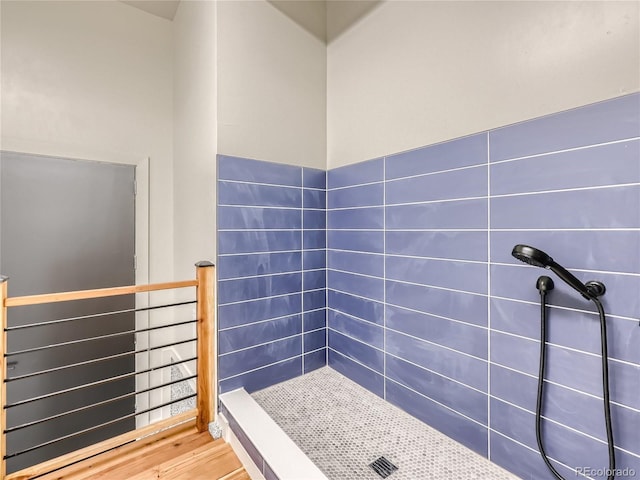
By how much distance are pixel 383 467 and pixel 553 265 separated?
1.00 meters

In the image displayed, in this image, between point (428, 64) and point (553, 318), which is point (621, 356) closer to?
point (553, 318)

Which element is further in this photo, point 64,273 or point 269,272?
point 64,273

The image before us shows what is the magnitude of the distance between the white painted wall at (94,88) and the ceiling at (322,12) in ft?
0.87

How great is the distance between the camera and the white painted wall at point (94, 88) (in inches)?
68.6

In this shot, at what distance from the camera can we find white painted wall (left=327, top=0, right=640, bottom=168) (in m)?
0.91

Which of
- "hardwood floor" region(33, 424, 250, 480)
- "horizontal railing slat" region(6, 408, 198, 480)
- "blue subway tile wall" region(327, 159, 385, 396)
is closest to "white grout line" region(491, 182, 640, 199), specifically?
"blue subway tile wall" region(327, 159, 385, 396)

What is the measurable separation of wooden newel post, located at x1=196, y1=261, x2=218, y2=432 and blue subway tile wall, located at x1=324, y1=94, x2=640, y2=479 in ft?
2.77

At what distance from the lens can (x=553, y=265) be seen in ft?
2.98

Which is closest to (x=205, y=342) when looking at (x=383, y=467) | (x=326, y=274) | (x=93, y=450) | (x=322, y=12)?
(x=93, y=450)

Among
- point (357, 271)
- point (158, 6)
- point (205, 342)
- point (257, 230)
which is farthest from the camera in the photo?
point (158, 6)

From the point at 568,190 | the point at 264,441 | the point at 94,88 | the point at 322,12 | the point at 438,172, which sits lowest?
the point at 264,441

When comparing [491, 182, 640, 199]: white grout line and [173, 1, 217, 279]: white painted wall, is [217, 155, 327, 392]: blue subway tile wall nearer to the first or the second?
[173, 1, 217, 279]: white painted wall

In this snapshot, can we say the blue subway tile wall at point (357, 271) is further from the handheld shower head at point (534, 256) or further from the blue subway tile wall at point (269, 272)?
the handheld shower head at point (534, 256)

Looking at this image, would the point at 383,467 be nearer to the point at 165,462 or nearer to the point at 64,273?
the point at 165,462
